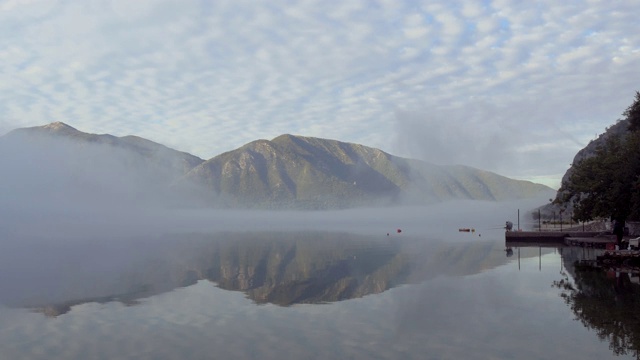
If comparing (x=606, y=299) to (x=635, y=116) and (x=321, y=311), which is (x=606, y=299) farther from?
(x=635, y=116)

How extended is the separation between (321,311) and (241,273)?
67.6 ft

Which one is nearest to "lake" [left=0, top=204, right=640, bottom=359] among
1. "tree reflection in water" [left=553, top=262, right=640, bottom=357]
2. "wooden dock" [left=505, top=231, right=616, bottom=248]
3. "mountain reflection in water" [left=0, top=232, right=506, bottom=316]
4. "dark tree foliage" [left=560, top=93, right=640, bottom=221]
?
"tree reflection in water" [left=553, top=262, right=640, bottom=357]

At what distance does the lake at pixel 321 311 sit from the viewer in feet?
71.9

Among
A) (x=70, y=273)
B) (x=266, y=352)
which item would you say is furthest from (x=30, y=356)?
(x=70, y=273)

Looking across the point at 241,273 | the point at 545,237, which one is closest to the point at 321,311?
the point at 241,273

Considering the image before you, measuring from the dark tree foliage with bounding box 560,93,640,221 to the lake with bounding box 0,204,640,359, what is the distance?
35.0ft

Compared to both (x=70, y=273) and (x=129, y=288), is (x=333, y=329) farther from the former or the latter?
(x=70, y=273)

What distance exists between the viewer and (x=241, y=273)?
49.5 m

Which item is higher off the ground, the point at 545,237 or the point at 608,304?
the point at 545,237

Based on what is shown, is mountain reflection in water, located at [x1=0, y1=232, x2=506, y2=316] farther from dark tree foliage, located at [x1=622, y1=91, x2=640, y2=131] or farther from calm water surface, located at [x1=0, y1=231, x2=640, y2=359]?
dark tree foliage, located at [x1=622, y1=91, x2=640, y2=131]

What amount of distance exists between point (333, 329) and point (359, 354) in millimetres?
4451

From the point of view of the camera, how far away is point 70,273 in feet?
163

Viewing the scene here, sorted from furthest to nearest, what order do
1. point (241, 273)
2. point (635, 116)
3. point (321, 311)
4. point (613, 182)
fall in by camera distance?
point (635, 116) → point (613, 182) → point (241, 273) → point (321, 311)

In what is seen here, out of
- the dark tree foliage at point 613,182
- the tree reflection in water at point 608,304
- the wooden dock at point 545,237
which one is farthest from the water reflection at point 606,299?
the wooden dock at point 545,237
